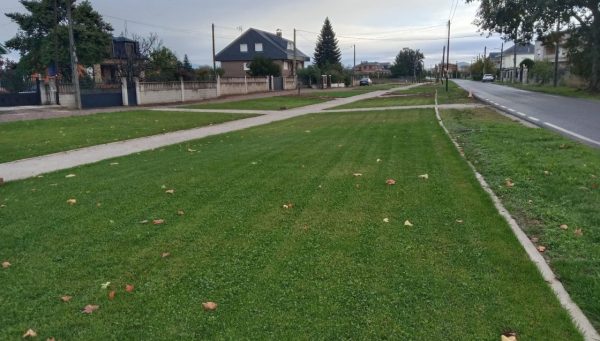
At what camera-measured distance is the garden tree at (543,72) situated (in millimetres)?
58125

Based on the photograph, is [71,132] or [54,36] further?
[54,36]

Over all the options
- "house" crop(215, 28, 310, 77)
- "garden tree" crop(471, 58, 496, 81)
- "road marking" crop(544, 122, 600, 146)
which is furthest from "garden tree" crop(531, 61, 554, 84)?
"garden tree" crop(471, 58, 496, 81)

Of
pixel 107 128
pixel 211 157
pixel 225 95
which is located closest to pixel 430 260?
pixel 211 157

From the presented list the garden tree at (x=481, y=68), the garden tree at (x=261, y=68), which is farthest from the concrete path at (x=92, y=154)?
the garden tree at (x=481, y=68)

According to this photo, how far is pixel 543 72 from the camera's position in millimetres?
59312

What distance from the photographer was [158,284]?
12.6 ft

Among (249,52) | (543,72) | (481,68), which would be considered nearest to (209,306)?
(543,72)

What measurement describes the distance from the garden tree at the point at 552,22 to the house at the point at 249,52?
3849 centimetres

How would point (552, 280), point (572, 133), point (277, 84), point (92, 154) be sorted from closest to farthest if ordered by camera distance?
point (552, 280) < point (92, 154) < point (572, 133) < point (277, 84)

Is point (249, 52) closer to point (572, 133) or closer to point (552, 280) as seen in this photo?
point (572, 133)

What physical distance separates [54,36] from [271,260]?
1504 inches

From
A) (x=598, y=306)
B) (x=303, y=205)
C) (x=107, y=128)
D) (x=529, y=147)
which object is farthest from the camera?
(x=107, y=128)

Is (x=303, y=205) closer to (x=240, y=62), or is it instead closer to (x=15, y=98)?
(x=15, y=98)

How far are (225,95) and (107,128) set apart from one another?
95.1ft
